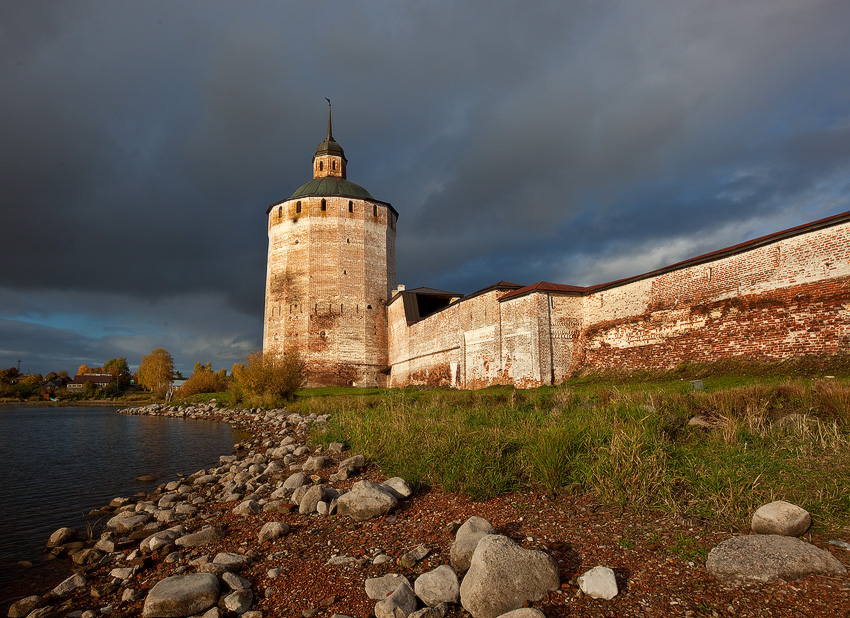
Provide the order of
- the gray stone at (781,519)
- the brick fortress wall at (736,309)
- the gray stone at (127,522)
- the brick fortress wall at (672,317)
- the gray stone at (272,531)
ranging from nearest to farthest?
the gray stone at (781,519) < the gray stone at (272,531) < the gray stone at (127,522) < the brick fortress wall at (736,309) < the brick fortress wall at (672,317)

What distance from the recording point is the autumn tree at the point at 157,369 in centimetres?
5962

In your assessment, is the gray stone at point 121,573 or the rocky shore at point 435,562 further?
the gray stone at point 121,573

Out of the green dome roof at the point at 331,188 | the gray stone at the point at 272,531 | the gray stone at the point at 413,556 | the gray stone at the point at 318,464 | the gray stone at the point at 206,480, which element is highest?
the green dome roof at the point at 331,188

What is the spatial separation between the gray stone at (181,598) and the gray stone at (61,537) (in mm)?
2830

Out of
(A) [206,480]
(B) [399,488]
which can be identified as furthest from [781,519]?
(A) [206,480]

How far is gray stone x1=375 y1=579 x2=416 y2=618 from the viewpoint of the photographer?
3100mm

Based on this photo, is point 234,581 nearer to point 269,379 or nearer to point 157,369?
point 269,379

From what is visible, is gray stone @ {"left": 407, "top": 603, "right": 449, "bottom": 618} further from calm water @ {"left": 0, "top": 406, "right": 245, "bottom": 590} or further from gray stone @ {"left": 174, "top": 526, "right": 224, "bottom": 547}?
calm water @ {"left": 0, "top": 406, "right": 245, "bottom": 590}

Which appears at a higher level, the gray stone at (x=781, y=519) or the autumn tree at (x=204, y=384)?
the autumn tree at (x=204, y=384)

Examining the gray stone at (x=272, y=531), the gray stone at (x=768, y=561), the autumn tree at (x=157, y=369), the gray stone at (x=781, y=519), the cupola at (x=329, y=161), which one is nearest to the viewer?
the gray stone at (x=768, y=561)

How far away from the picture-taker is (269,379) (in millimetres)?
24391

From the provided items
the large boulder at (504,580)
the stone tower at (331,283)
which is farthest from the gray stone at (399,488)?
the stone tower at (331,283)

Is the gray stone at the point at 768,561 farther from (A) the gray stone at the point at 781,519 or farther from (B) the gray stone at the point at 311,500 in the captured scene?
(B) the gray stone at the point at 311,500

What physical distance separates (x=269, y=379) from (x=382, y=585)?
2227cm
